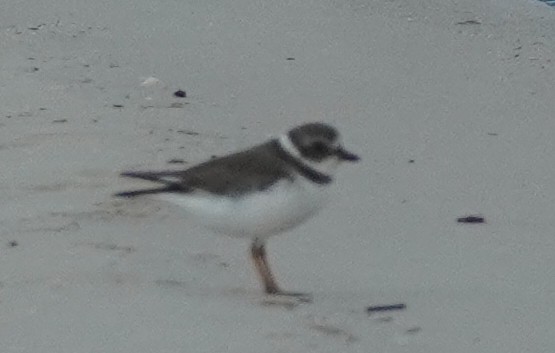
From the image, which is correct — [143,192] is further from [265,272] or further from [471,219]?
[471,219]

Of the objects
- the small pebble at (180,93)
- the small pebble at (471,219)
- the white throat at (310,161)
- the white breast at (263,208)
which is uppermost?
the white throat at (310,161)

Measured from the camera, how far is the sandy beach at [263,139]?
411 cm

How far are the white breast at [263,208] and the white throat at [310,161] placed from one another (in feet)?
0.30

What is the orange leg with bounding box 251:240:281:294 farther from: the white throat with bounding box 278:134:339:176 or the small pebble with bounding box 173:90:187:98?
the small pebble with bounding box 173:90:187:98

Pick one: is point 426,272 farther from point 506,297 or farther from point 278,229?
point 278,229

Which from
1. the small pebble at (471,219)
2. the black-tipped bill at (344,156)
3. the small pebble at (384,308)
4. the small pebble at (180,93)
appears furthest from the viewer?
the small pebble at (180,93)

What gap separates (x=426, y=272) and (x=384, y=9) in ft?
18.6

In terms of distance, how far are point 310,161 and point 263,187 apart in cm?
22

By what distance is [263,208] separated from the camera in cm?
431

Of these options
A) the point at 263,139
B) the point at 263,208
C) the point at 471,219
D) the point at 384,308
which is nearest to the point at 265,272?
the point at 263,208

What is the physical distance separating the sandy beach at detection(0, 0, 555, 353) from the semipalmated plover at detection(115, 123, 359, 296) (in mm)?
217

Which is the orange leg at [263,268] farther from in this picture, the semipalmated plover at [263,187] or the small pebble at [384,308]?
the small pebble at [384,308]

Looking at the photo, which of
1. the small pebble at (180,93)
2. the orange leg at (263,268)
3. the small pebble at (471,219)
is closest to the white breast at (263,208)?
the orange leg at (263,268)

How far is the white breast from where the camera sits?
4.32 meters
